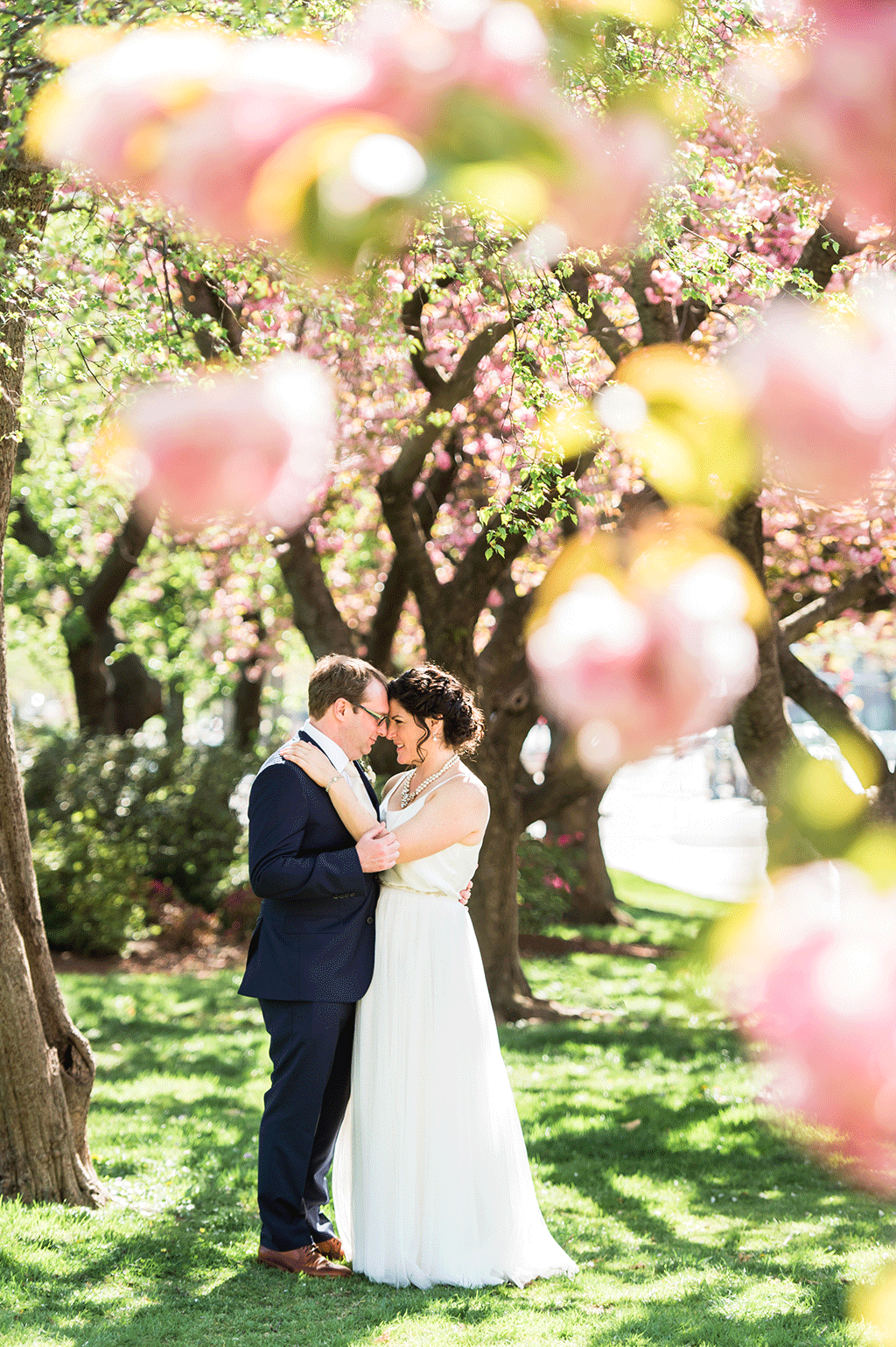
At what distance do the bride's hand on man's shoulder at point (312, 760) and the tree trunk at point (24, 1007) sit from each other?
1157mm

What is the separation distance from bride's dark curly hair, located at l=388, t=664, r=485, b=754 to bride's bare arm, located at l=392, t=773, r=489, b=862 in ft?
0.67

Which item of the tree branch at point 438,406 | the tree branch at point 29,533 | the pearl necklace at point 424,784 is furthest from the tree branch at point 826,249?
the tree branch at point 29,533

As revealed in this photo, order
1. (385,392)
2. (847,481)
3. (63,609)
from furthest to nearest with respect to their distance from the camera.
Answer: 1. (63,609)
2. (385,392)
3. (847,481)

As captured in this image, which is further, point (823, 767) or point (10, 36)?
point (10, 36)

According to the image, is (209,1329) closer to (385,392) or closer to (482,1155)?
(482,1155)

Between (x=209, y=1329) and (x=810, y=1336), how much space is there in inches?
75.2

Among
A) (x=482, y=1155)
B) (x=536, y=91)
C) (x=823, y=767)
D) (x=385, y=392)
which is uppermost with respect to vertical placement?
(x=385, y=392)

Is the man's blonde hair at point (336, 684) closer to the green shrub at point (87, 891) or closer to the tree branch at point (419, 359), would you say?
the tree branch at point (419, 359)

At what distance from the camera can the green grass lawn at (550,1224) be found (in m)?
3.71

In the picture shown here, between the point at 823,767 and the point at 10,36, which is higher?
the point at 10,36

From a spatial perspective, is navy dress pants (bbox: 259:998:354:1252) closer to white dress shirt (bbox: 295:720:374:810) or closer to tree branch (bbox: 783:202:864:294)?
white dress shirt (bbox: 295:720:374:810)

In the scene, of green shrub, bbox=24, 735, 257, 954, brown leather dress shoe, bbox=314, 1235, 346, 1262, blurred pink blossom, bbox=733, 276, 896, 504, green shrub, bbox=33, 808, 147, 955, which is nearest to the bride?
brown leather dress shoe, bbox=314, 1235, 346, 1262

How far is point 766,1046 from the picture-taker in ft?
2.24

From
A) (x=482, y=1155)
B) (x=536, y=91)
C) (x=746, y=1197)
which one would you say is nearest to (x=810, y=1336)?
(x=482, y=1155)
